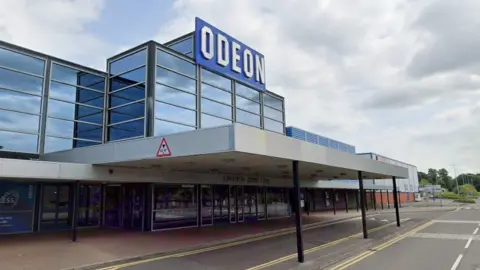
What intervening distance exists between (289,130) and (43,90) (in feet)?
88.0

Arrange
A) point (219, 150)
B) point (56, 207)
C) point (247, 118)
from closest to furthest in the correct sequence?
1. point (219, 150)
2. point (56, 207)
3. point (247, 118)

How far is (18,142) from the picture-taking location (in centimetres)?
1644

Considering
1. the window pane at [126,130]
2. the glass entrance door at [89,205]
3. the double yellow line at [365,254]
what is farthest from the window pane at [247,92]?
the double yellow line at [365,254]

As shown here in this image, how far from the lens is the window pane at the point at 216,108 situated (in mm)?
21234

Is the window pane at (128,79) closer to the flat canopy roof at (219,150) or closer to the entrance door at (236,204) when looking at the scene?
the flat canopy roof at (219,150)

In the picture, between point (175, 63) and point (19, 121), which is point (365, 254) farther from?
point (19, 121)

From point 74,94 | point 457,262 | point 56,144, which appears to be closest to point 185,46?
point 74,94

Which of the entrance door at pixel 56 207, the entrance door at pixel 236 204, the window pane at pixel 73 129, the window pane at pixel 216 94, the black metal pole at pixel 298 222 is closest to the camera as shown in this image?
the black metal pole at pixel 298 222

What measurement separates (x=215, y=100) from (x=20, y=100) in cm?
1026

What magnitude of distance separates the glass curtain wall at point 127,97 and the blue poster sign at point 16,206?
15.7 ft

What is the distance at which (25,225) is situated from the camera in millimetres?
16672

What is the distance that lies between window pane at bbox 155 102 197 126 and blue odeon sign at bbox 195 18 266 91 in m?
3.18

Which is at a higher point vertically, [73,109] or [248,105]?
[248,105]

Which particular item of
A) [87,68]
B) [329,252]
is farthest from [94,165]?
[329,252]
